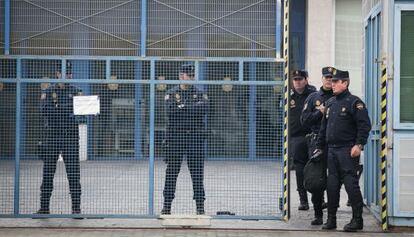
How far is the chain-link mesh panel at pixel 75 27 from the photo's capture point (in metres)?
9.69

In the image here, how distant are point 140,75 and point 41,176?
1.85 metres

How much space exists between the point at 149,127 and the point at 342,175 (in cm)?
242

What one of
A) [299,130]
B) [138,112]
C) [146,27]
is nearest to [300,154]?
[299,130]

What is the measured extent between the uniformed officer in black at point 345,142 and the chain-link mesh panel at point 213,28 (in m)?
1.00

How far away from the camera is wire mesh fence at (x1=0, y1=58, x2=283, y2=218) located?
9523 millimetres

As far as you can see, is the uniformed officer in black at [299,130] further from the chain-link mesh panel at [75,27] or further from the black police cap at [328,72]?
the chain-link mesh panel at [75,27]

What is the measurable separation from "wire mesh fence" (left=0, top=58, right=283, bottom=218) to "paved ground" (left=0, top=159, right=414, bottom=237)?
24 mm

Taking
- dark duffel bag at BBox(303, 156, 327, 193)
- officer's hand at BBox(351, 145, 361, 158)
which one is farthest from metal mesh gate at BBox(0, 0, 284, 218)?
officer's hand at BBox(351, 145, 361, 158)

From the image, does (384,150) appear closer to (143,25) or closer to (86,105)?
(143,25)

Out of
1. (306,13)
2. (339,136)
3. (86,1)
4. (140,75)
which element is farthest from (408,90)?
(306,13)

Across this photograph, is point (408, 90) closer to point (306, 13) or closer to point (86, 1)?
point (86, 1)

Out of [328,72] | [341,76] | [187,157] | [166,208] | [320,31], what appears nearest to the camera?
[341,76]

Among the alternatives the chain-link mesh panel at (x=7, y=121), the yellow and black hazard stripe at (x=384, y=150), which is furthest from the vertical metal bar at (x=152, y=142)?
the yellow and black hazard stripe at (x=384, y=150)

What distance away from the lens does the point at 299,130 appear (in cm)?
1098
